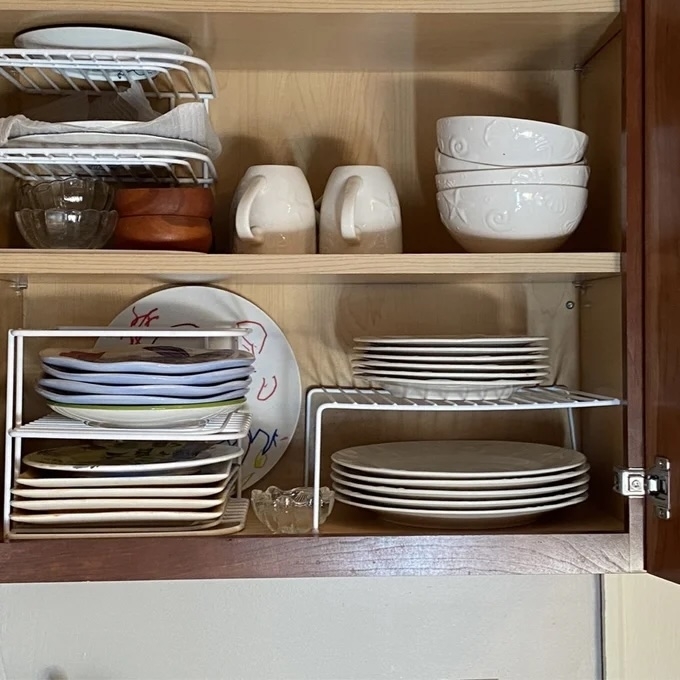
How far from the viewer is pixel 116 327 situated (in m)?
1.07

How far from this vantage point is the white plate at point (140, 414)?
865 millimetres

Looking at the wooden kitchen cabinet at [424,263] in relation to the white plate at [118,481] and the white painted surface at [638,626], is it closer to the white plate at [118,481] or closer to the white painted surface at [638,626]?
the white plate at [118,481]

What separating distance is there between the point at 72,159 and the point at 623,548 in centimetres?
69

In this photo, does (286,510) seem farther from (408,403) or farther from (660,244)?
(660,244)

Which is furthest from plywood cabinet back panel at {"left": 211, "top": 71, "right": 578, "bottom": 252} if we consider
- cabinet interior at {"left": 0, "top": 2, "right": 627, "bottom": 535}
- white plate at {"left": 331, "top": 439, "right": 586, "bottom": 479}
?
white plate at {"left": 331, "top": 439, "right": 586, "bottom": 479}

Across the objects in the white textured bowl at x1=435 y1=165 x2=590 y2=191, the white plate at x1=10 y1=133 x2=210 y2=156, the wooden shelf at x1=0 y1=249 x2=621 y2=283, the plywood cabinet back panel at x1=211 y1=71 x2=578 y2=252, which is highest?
the plywood cabinet back panel at x1=211 y1=71 x2=578 y2=252

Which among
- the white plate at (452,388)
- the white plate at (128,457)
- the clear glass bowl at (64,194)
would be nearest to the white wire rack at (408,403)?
the white plate at (452,388)

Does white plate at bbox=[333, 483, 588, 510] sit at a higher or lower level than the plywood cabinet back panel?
lower

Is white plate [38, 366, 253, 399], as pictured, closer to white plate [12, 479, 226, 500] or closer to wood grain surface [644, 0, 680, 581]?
white plate [12, 479, 226, 500]

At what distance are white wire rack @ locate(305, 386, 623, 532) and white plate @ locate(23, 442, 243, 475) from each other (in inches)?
4.4

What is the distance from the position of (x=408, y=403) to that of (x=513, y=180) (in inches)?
10.5

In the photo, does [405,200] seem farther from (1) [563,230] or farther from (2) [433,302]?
(1) [563,230]

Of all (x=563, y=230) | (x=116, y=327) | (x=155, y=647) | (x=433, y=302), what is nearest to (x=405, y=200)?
(x=433, y=302)

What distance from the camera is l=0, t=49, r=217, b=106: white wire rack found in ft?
2.93
